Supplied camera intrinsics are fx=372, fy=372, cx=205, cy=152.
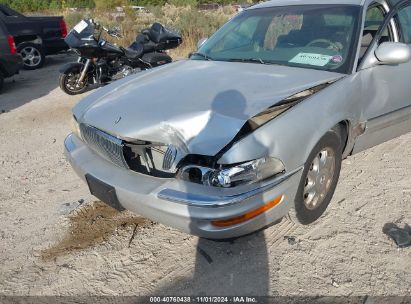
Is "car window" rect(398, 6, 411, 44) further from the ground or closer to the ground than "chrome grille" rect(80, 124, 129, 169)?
further from the ground

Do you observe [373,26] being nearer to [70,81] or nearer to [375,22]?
[375,22]

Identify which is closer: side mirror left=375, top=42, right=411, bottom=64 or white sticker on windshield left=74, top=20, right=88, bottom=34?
side mirror left=375, top=42, right=411, bottom=64

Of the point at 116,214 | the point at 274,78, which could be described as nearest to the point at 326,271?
the point at 274,78

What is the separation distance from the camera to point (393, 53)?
2.97m

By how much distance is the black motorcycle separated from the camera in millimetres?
6805

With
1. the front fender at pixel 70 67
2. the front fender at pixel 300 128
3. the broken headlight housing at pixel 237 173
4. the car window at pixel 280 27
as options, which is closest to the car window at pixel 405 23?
the car window at pixel 280 27

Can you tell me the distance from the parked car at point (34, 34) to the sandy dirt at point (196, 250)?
722cm

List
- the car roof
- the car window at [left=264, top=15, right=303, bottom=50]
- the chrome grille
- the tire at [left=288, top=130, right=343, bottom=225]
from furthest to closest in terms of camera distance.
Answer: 1. the car window at [left=264, top=15, right=303, bottom=50]
2. the car roof
3. the tire at [left=288, top=130, right=343, bottom=225]
4. the chrome grille

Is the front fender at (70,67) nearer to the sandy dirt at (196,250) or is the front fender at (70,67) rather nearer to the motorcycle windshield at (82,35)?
the motorcycle windshield at (82,35)

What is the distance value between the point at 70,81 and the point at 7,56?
1.46 m

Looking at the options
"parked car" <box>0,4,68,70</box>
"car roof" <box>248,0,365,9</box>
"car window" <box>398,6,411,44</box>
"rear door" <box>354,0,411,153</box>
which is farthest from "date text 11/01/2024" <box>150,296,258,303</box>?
"parked car" <box>0,4,68,70</box>

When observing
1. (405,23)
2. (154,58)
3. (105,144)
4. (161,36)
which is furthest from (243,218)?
(161,36)

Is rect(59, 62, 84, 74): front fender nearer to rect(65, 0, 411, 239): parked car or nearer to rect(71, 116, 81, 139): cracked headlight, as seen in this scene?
rect(65, 0, 411, 239): parked car

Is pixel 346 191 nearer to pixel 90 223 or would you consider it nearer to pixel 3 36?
pixel 90 223
